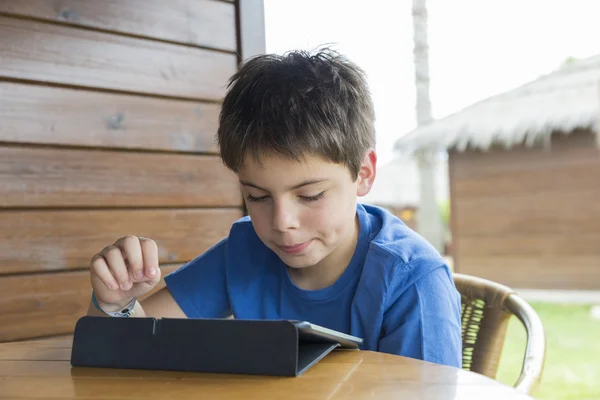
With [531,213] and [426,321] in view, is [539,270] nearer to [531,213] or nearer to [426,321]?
[531,213]

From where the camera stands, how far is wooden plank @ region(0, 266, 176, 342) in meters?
2.10

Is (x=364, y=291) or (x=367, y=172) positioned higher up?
(x=367, y=172)

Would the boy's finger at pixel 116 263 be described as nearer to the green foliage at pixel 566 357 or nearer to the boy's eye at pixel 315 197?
the boy's eye at pixel 315 197

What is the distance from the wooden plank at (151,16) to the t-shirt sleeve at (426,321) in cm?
166

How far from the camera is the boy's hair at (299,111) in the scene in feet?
3.88

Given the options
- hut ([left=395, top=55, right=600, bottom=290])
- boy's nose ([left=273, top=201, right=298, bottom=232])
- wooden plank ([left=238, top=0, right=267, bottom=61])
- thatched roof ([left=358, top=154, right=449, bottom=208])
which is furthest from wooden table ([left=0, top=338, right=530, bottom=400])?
thatched roof ([left=358, top=154, right=449, bottom=208])

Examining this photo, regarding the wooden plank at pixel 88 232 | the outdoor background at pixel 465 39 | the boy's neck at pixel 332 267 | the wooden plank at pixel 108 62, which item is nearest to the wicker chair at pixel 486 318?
the boy's neck at pixel 332 267

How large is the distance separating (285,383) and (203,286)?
2.63ft

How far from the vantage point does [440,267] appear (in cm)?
115

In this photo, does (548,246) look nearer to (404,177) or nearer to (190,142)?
(190,142)

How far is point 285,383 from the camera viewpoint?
68cm

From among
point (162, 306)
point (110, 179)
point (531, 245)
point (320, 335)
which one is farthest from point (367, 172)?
point (531, 245)

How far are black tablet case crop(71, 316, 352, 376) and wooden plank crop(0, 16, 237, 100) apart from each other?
1.57 metres

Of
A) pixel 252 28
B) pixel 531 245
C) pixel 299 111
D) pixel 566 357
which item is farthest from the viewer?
pixel 531 245
